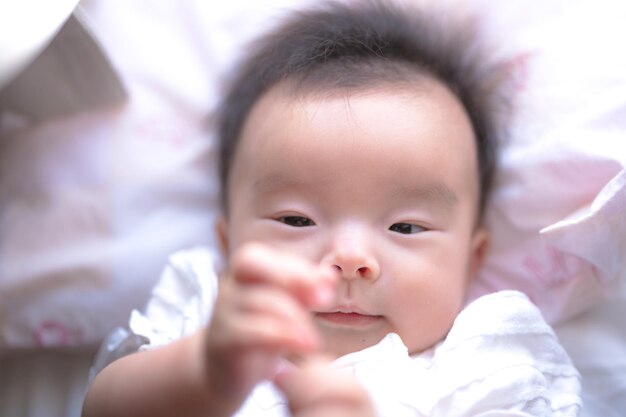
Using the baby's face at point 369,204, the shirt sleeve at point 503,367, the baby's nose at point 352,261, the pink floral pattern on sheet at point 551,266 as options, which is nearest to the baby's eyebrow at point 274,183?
the baby's face at point 369,204

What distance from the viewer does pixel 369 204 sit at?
1.03 metres

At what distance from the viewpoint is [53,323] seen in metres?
1.24

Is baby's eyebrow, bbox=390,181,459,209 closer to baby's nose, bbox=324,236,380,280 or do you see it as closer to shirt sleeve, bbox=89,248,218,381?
baby's nose, bbox=324,236,380,280

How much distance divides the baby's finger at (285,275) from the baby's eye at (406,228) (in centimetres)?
39

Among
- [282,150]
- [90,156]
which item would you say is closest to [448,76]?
[282,150]

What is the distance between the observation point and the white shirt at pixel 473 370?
91 centimetres

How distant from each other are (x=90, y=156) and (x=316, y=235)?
1.58 ft

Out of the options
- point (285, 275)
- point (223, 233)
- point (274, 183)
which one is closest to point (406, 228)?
point (274, 183)

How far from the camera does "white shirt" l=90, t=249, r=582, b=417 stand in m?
0.91

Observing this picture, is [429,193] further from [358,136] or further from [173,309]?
[173,309]

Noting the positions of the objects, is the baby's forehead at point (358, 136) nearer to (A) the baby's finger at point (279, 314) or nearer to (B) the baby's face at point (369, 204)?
(B) the baby's face at point (369, 204)

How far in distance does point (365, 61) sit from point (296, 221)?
0.27 m

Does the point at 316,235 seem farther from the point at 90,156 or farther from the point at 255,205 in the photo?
the point at 90,156

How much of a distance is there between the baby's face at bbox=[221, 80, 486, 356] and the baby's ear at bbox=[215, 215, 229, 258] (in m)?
0.09
